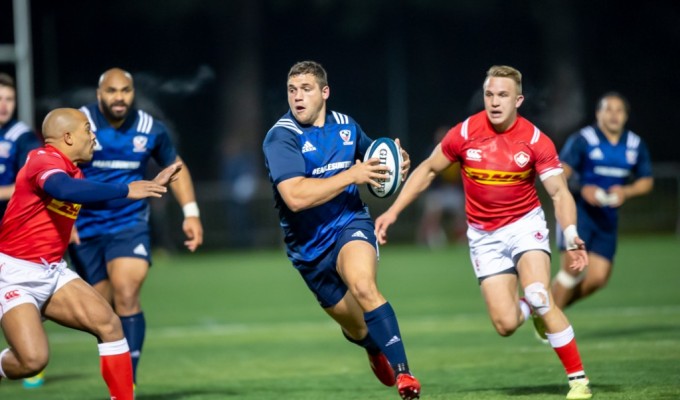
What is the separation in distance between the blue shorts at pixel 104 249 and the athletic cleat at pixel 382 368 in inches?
81.3

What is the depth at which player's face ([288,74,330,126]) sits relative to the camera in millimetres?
7305

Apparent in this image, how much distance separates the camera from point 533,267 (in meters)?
7.55

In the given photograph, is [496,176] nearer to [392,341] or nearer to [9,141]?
[392,341]

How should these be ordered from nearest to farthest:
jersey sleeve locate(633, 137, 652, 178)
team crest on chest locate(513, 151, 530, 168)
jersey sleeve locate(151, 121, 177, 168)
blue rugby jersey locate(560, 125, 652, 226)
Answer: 1. team crest on chest locate(513, 151, 530, 168)
2. jersey sleeve locate(151, 121, 177, 168)
3. blue rugby jersey locate(560, 125, 652, 226)
4. jersey sleeve locate(633, 137, 652, 178)

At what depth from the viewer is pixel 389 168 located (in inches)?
281

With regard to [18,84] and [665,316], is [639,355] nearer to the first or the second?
[665,316]

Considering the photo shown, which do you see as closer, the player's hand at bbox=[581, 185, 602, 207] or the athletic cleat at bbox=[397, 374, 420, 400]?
the athletic cleat at bbox=[397, 374, 420, 400]

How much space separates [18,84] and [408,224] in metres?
8.37

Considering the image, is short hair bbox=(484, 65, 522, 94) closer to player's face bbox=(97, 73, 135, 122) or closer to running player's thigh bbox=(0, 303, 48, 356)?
player's face bbox=(97, 73, 135, 122)

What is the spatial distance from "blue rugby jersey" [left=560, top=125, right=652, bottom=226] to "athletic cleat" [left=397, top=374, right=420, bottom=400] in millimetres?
4691

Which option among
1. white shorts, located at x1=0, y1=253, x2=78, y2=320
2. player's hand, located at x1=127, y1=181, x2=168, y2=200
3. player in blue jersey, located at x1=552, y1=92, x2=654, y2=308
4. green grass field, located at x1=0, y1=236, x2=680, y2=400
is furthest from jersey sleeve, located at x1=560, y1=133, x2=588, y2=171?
white shorts, located at x1=0, y1=253, x2=78, y2=320

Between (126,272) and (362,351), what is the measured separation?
10.2ft

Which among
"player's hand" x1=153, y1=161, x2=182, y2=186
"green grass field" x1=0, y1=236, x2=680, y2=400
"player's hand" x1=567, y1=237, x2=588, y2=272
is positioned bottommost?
"green grass field" x1=0, y1=236, x2=680, y2=400

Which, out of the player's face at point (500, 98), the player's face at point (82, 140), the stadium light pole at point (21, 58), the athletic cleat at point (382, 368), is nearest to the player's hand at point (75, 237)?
the player's face at point (82, 140)
